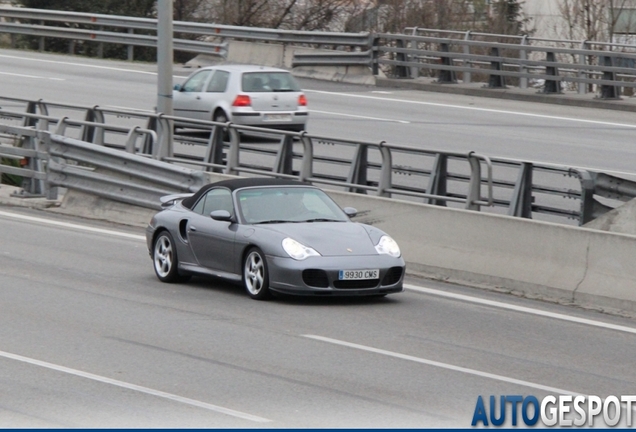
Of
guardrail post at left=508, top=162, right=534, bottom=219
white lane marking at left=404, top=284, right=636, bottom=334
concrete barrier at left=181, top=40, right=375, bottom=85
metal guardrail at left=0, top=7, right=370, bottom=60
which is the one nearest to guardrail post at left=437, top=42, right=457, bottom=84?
concrete barrier at left=181, top=40, right=375, bottom=85

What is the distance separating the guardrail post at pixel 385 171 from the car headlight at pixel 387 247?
143 inches

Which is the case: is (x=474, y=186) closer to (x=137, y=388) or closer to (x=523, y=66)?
(x=137, y=388)

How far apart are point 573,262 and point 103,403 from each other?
664 centimetres

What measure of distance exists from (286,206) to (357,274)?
4.74ft

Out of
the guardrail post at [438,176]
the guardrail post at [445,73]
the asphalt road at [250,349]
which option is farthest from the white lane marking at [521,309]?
the guardrail post at [445,73]

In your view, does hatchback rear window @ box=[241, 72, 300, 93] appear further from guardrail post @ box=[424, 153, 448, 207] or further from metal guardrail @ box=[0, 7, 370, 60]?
guardrail post @ box=[424, 153, 448, 207]

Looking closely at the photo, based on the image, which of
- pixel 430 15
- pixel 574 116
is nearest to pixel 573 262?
pixel 574 116

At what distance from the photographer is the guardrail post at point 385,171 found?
16422 mm

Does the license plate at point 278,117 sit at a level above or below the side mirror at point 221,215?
above

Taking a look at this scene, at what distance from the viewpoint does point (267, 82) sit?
27.0m

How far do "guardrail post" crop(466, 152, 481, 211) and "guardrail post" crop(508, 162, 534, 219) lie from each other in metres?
0.44

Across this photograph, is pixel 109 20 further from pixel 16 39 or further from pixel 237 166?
pixel 237 166

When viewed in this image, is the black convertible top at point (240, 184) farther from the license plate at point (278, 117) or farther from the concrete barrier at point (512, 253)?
the license plate at point (278, 117)

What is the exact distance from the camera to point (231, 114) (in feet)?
86.6
